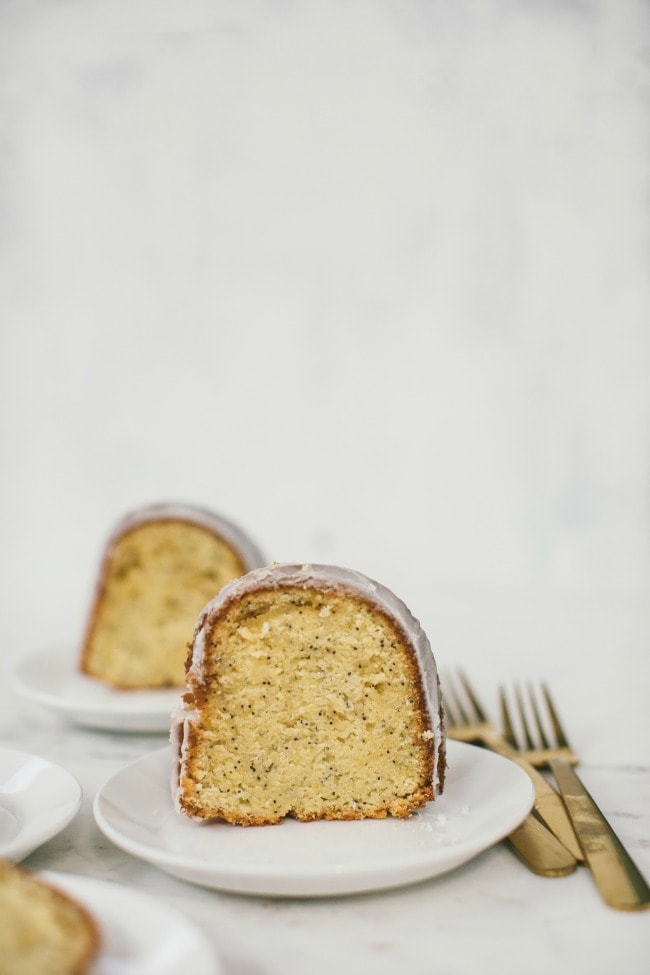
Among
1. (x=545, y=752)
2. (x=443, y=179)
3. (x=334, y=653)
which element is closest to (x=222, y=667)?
(x=334, y=653)

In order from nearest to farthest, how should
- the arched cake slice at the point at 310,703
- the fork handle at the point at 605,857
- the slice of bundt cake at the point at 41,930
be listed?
the slice of bundt cake at the point at 41,930
the fork handle at the point at 605,857
the arched cake slice at the point at 310,703

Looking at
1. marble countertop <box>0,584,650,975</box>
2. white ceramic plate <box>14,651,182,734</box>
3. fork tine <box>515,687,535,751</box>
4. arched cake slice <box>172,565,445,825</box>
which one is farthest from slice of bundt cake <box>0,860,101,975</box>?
fork tine <box>515,687,535,751</box>

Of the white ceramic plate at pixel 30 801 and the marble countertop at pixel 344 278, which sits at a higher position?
the marble countertop at pixel 344 278

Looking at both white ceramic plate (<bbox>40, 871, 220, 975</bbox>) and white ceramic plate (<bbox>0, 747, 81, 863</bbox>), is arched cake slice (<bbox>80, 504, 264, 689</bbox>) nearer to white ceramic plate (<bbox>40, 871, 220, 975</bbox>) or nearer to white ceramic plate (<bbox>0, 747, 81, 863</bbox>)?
white ceramic plate (<bbox>0, 747, 81, 863</bbox>)

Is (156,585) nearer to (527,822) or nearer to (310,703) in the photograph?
(310,703)

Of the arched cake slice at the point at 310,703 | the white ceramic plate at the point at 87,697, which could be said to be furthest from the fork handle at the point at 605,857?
the white ceramic plate at the point at 87,697

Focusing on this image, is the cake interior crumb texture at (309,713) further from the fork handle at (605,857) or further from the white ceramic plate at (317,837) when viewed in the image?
the fork handle at (605,857)
